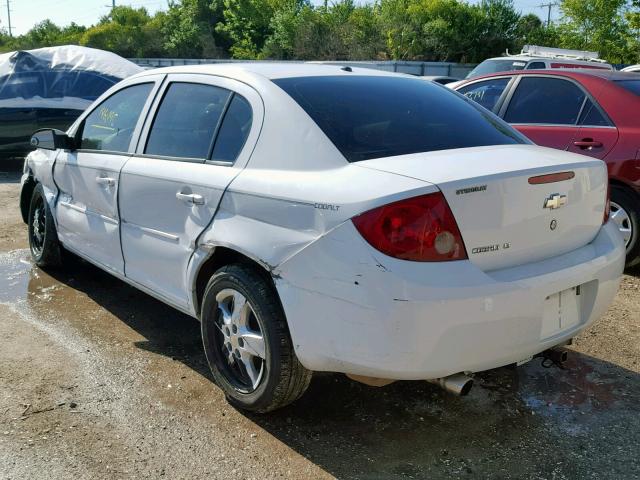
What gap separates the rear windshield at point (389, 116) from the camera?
3014 millimetres

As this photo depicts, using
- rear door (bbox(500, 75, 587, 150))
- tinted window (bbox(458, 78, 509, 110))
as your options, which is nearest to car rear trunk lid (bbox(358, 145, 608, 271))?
rear door (bbox(500, 75, 587, 150))

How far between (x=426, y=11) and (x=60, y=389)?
121 ft

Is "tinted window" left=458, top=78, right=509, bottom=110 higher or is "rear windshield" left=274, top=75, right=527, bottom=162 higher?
"rear windshield" left=274, top=75, right=527, bottom=162

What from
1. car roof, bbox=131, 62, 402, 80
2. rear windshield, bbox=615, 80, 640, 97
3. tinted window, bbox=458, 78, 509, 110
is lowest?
tinted window, bbox=458, 78, 509, 110

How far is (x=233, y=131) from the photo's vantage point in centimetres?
331

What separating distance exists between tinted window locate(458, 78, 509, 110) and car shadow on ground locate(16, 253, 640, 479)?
321cm

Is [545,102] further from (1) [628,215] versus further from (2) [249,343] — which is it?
(2) [249,343]

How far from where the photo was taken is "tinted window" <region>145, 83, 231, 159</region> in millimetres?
3463

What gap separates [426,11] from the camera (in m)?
36.9

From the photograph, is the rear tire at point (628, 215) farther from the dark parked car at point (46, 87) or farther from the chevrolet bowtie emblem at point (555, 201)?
the dark parked car at point (46, 87)

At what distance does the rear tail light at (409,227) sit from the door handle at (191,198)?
1.02m

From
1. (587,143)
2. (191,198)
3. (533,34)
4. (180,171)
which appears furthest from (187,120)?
(533,34)

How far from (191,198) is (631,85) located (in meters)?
4.07

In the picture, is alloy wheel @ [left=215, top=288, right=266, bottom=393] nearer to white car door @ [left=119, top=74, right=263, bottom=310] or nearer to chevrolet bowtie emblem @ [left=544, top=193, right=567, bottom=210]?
white car door @ [left=119, top=74, right=263, bottom=310]
